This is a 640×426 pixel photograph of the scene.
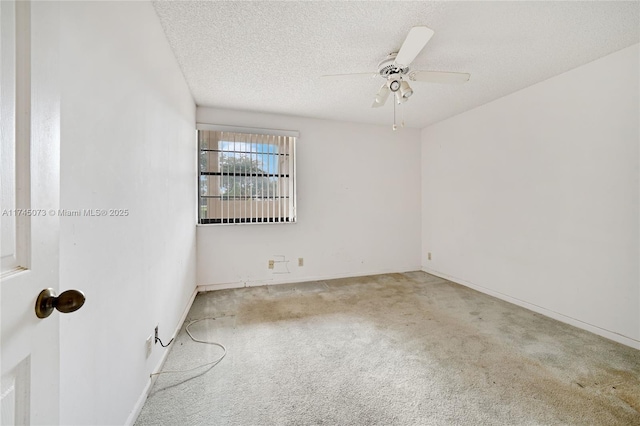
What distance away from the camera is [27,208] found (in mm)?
534

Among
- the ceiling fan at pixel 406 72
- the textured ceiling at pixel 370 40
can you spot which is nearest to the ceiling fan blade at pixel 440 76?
the ceiling fan at pixel 406 72

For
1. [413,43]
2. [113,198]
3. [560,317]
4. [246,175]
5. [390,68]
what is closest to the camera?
[113,198]

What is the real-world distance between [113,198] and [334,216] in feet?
9.43

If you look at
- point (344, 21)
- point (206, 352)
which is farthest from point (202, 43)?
point (206, 352)

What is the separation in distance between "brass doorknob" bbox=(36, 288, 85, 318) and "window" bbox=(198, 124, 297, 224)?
108 inches

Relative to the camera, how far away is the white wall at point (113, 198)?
0.86m

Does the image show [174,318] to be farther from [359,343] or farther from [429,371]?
[429,371]

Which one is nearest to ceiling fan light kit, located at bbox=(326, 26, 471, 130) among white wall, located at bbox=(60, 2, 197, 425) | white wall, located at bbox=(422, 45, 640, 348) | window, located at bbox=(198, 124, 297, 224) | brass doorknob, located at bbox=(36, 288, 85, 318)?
white wall, located at bbox=(422, 45, 640, 348)

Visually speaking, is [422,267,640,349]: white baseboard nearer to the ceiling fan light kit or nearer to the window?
the ceiling fan light kit

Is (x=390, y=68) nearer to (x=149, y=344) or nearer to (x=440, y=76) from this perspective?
(x=440, y=76)

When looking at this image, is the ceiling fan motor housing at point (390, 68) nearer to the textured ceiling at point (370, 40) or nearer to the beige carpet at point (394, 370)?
the textured ceiling at point (370, 40)

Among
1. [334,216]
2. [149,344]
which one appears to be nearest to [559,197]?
[334,216]

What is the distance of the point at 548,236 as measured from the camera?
253 cm

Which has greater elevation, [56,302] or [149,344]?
[56,302]
